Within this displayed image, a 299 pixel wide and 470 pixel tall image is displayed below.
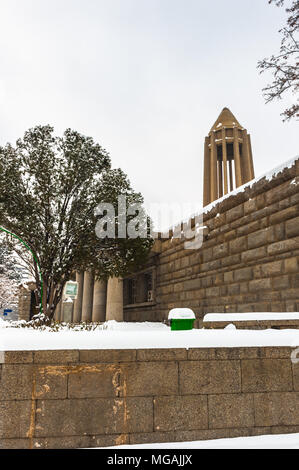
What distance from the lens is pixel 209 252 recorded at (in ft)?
42.4

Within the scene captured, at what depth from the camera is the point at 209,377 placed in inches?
182

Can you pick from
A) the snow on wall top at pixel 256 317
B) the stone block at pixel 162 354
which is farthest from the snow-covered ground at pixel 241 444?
the snow on wall top at pixel 256 317

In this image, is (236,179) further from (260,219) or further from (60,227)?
(260,219)

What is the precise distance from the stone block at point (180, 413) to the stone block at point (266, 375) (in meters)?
0.59

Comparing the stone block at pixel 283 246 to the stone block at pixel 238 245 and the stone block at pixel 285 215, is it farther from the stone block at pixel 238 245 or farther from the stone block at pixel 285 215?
the stone block at pixel 238 245

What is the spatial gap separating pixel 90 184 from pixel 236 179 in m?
30.4

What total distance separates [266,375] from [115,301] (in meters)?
17.3

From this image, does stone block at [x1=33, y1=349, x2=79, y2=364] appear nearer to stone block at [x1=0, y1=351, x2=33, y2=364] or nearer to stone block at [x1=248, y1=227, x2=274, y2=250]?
stone block at [x1=0, y1=351, x2=33, y2=364]

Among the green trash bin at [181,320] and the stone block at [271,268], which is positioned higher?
the stone block at [271,268]

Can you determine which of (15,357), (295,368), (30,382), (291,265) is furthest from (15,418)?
(291,265)

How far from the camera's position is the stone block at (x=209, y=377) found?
4555mm

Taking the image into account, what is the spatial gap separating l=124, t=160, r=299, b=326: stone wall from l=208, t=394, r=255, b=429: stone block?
4.50 metres

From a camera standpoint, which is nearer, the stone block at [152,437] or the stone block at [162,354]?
the stone block at [152,437]
